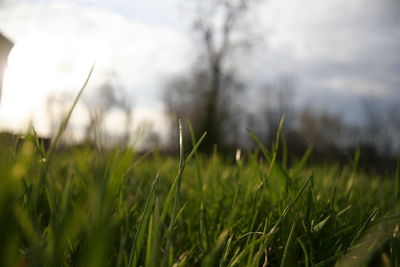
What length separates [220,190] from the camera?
1006 mm

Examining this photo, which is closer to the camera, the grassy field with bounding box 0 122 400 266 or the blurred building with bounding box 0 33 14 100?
the grassy field with bounding box 0 122 400 266

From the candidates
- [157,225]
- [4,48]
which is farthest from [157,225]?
[4,48]

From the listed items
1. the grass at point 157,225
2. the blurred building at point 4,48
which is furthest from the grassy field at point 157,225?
the blurred building at point 4,48

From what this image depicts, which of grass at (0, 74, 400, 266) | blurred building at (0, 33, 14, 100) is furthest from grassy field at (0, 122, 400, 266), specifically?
blurred building at (0, 33, 14, 100)

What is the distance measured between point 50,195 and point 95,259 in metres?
0.36

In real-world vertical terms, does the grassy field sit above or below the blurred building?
below

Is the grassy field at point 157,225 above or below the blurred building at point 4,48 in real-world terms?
below

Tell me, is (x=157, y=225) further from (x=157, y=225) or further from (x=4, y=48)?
(x=4, y=48)

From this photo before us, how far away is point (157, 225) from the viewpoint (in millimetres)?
316

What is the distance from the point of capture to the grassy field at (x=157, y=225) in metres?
0.25

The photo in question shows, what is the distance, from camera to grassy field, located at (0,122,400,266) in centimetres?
25

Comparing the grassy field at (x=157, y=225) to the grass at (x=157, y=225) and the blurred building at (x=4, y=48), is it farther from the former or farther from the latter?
the blurred building at (x=4, y=48)

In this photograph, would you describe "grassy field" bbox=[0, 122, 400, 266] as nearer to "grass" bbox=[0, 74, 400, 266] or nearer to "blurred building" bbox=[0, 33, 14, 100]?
"grass" bbox=[0, 74, 400, 266]

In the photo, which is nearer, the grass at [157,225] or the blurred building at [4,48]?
the grass at [157,225]
